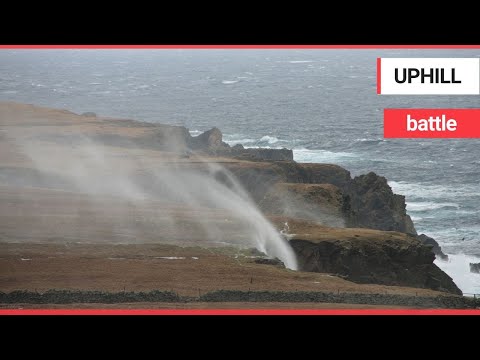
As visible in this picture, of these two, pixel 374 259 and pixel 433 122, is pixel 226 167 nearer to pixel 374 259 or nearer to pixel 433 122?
pixel 374 259

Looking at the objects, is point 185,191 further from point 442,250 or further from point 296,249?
point 442,250

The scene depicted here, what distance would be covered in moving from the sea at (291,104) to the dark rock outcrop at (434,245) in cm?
25

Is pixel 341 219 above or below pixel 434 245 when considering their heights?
above

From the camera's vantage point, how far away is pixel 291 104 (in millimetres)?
39875

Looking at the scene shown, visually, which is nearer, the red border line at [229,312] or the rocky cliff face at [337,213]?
the red border line at [229,312]

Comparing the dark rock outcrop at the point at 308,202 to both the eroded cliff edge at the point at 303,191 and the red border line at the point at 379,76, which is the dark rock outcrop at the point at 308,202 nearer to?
the eroded cliff edge at the point at 303,191

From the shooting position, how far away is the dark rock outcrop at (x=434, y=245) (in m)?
39.1

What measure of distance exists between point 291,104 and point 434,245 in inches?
264

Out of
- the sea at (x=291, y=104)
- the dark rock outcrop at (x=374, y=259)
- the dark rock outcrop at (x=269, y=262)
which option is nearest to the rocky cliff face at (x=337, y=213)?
the dark rock outcrop at (x=374, y=259)

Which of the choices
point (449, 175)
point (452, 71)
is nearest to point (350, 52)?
point (452, 71)

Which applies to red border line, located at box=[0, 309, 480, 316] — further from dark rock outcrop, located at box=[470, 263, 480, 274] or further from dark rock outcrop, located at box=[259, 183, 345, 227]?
dark rock outcrop, located at box=[259, 183, 345, 227]

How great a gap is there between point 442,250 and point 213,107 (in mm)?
9001

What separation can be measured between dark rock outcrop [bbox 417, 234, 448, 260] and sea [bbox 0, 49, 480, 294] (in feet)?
0.81

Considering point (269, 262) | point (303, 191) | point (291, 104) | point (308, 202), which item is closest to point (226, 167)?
point (303, 191)
